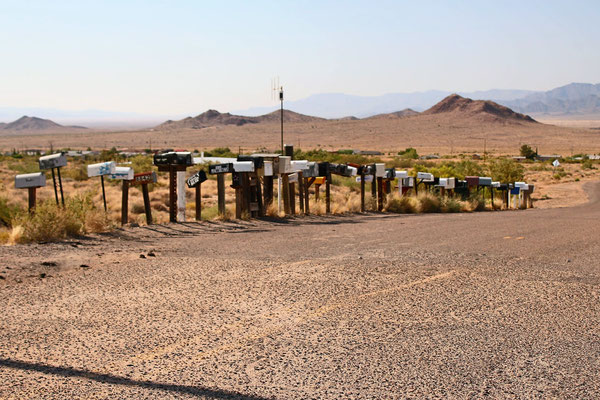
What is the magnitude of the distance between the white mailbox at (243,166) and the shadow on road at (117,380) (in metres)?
10.1

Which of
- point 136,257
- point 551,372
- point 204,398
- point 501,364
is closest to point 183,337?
point 204,398

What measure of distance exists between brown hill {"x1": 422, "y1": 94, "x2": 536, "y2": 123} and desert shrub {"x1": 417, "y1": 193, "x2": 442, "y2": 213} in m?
151

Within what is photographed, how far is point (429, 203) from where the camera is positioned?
70.7ft

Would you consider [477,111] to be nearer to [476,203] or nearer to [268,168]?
[476,203]

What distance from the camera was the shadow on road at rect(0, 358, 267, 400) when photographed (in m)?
4.72

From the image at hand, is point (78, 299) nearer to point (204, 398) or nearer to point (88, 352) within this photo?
point (88, 352)

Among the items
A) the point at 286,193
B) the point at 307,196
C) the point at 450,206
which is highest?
the point at 286,193

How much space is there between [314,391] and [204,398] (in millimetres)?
753

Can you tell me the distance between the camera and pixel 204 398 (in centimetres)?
465

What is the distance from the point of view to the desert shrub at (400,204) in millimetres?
20219

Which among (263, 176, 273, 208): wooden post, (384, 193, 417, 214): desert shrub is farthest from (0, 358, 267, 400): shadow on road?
(384, 193, 417, 214): desert shrub

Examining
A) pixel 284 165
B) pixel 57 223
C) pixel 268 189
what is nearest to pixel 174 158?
pixel 268 189

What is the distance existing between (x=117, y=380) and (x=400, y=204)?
1613 centimetres

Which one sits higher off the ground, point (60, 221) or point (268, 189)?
point (268, 189)
